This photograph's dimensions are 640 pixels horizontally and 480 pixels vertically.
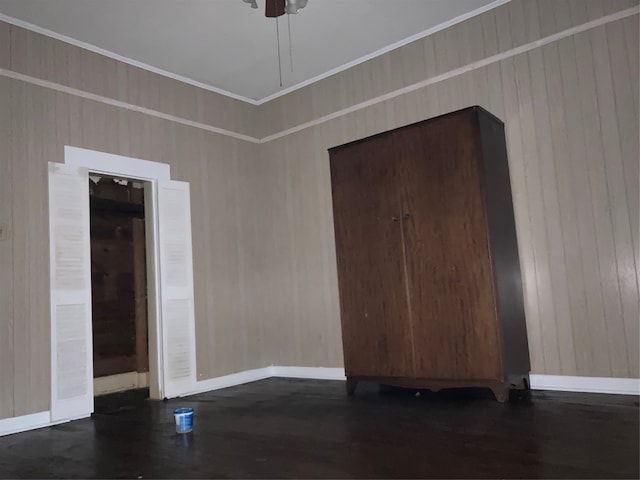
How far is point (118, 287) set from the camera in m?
5.05

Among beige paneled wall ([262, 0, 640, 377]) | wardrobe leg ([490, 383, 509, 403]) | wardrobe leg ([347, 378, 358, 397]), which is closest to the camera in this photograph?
wardrobe leg ([490, 383, 509, 403])

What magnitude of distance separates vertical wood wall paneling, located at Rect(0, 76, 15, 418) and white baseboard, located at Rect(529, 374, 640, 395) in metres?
3.31

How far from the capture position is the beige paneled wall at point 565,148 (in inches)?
122

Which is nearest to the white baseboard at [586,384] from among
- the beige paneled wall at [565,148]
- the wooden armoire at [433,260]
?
the beige paneled wall at [565,148]

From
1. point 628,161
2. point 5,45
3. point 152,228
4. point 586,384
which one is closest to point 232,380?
point 152,228

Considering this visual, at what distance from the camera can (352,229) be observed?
362 centimetres

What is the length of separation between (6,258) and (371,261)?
2.35 m

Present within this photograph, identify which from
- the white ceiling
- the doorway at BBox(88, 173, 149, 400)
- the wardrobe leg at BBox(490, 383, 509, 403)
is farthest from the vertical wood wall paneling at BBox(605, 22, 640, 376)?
the doorway at BBox(88, 173, 149, 400)

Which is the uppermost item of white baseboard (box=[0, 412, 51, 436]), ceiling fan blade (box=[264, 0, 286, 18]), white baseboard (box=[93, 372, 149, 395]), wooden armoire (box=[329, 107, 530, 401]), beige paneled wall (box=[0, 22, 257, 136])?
beige paneled wall (box=[0, 22, 257, 136])

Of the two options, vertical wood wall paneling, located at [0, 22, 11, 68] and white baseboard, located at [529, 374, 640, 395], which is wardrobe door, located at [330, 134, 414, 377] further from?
vertical wood wall paneling, located at [0, 22, 11, 68]

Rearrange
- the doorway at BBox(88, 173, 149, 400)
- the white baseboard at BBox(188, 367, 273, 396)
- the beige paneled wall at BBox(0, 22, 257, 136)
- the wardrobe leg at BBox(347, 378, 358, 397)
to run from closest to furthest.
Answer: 1. the beige paneled wall at BBox(0, 22, 257, 136)
2. the wardrobe leg at BBox(347, 378, 358, 397)
3. the white baseboard at BBox(188, 367, 273, 396)
4. the doorway at BBox(88, 173, 149, 400)

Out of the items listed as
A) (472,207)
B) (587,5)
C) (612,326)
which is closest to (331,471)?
(472,207)

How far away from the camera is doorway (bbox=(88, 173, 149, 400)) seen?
4.87 metres

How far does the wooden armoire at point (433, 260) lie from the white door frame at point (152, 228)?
1498 millimetres
